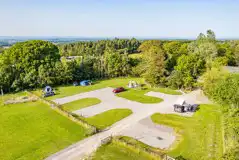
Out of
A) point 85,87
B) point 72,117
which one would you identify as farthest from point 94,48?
point 72,117

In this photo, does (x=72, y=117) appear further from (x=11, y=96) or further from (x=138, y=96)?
(x=11, y=96)

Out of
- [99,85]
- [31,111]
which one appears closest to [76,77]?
[99,85]

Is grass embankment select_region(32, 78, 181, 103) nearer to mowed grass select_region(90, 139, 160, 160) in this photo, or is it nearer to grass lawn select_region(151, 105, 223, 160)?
grass lawn select_region(151, 105, 223, 160)

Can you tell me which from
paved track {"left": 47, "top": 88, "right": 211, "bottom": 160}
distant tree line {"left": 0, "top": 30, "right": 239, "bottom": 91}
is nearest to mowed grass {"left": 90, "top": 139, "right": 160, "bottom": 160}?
paved track {"left": 47, "top": 88, "right": 211, "bottom": 160}

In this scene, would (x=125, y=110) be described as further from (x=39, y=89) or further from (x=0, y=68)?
(x=0, y=68)

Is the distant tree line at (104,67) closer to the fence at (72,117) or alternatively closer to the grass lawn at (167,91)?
the grass lawn at (167,91)

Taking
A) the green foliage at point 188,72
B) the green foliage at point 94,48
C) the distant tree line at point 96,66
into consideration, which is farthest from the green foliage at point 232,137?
the green foliage at point 94,48
